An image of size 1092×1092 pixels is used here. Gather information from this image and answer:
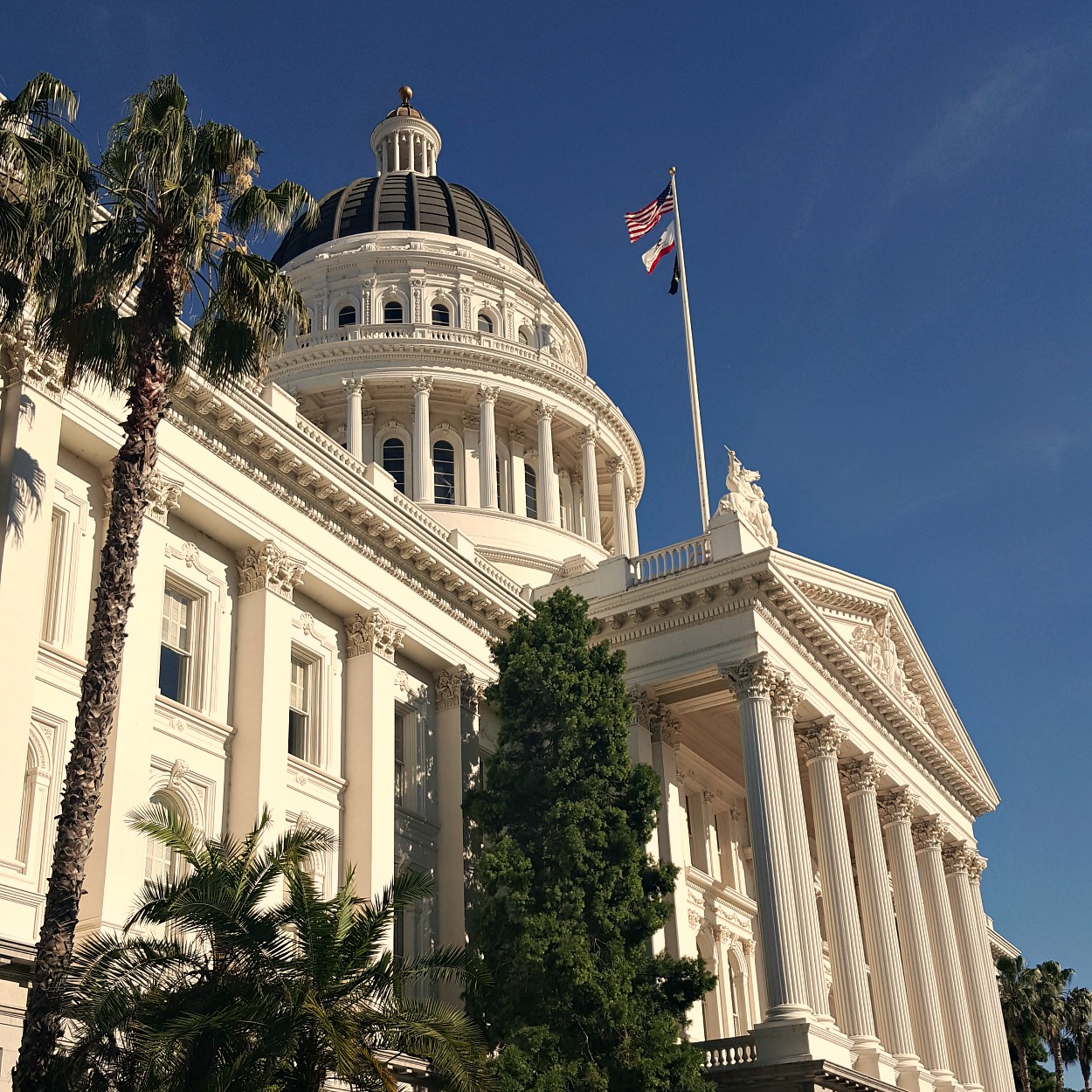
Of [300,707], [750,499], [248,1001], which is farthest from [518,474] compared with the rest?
[248,1001]

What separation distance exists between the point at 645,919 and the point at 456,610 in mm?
8723

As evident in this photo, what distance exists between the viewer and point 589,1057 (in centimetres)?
A: 2441

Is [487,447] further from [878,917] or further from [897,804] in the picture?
[878,917]

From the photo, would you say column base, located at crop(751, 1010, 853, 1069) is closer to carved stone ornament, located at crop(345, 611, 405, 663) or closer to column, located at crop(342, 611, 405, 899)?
column, located at crop(342, 611, 405, 899)

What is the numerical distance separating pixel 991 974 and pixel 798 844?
14706 mm

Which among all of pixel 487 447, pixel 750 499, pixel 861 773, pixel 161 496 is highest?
pixel 487 447

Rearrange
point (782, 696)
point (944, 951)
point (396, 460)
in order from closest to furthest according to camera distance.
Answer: point (782, 696)
point (944, 951)
point (396, 460)

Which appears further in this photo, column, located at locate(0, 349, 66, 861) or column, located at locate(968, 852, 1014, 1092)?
column, located at locate(968, 852, 1014, 1092)

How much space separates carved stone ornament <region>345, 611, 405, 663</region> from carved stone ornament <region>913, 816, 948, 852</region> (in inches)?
744

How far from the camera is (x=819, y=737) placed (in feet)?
112

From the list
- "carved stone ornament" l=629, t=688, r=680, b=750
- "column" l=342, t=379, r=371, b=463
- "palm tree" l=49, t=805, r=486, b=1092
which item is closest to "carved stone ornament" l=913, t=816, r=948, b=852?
→ "carved stone ornament" l=629, t=688, r=680, b=750

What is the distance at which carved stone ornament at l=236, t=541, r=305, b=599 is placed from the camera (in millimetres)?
26156

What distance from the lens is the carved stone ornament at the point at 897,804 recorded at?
3844cm

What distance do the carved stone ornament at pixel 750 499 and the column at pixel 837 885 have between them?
4.77 meters
